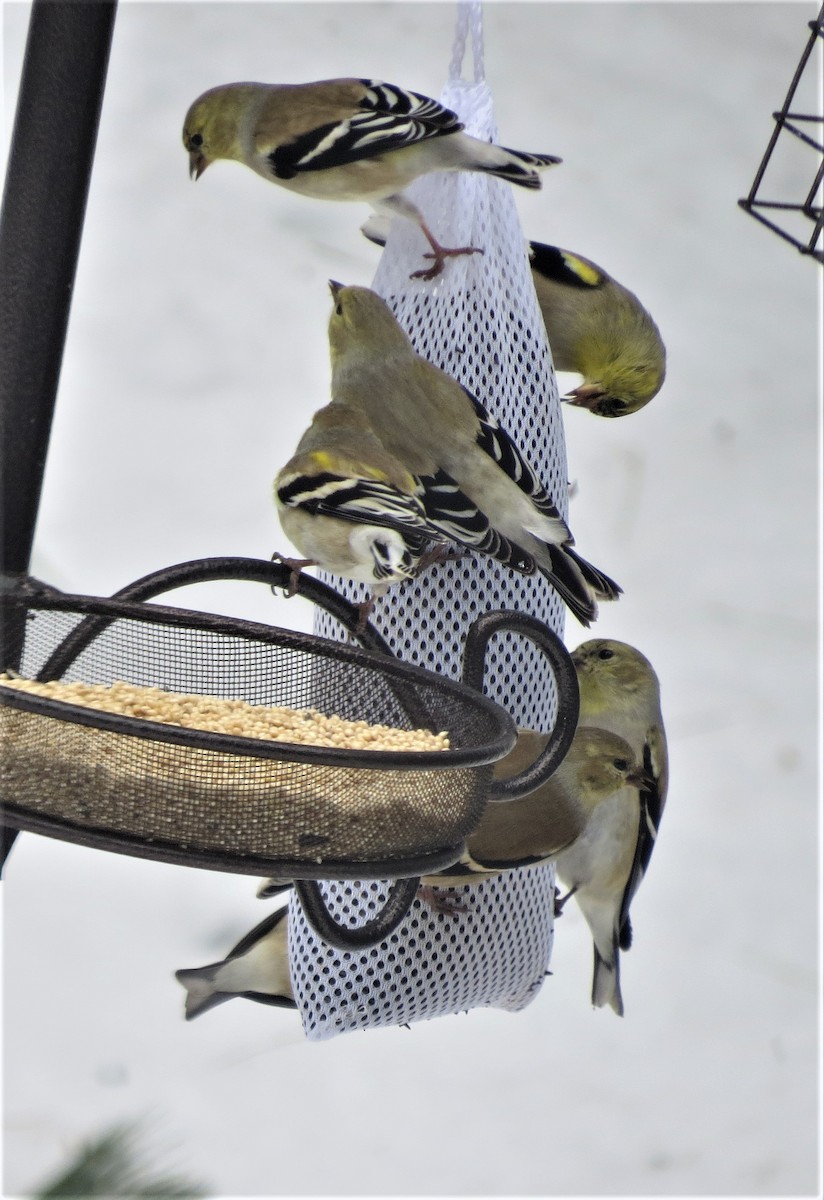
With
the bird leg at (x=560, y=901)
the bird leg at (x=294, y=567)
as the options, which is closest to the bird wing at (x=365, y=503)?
the bird leg at (x=294, y=567)

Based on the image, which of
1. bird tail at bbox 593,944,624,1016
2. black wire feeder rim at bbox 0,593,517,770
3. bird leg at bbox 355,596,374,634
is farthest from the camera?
bird tail at bbox 593,944,624,1016

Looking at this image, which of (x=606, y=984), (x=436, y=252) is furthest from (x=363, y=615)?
(x=606, y=984)

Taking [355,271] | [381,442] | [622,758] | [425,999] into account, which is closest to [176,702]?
[381,442]

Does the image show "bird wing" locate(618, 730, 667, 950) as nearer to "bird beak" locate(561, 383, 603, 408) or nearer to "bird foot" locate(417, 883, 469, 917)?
"bird foot" locate(417, 883, 469, 917)

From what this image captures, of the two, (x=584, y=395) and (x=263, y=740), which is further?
(x=584, y=395)

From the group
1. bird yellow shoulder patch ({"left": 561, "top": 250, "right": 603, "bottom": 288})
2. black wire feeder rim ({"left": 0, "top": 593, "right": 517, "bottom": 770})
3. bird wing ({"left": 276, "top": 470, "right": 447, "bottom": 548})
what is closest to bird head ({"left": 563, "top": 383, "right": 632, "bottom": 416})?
bird yellow shoulder patch ({"left": 561, "top": 250, "right": 603, "bottom": 288})

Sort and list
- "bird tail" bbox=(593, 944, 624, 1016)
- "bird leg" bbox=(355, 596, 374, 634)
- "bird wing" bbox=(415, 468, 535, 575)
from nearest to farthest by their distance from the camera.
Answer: "bird wing" bbox=(415, 468, 535, 575), "bird leg" bbox=(355, 596, 374, 634), "bird tail" bbox=(593, 944, 624, 1016)

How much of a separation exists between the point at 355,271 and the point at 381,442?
3.73 ft

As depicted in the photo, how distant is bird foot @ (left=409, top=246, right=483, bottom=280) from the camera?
147 centimetres

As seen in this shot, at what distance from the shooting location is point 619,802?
176 cm

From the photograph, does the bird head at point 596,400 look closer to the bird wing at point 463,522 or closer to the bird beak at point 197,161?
the bird wing at point 463,522

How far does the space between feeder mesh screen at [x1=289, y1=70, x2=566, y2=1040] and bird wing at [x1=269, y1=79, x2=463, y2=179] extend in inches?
6.4

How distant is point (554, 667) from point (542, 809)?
0.91 feet

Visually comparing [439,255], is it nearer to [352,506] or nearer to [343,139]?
[343,139]
